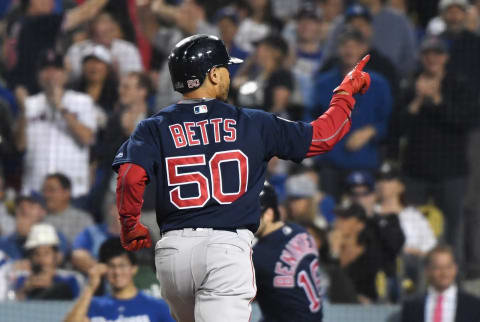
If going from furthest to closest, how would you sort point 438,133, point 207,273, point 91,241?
point 438,133 → point 91,241 → point 207,273

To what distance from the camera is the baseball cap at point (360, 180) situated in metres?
7.74

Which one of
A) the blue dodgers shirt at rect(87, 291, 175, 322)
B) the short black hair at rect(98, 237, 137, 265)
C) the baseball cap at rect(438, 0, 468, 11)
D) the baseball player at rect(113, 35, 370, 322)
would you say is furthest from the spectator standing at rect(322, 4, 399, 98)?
the baseball player at rect(113, 35, 370, 322)

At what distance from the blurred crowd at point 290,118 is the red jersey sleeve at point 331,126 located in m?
3.13

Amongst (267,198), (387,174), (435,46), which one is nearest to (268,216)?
(267,198)

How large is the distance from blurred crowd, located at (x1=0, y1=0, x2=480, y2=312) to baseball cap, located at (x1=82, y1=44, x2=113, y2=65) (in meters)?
0.02

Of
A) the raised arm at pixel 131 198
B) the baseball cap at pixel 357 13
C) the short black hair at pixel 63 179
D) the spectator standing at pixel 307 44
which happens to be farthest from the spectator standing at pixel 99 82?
Result: the raised arm at pixel 131 198

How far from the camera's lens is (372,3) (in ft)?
30.1

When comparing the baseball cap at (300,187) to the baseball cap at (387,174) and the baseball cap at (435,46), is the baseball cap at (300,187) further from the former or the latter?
the baseball cap at (435,46)

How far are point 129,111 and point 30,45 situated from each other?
1504 mm

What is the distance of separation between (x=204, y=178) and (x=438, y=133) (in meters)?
4.75

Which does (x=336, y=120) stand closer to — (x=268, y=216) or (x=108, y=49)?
(x=268, y=216)

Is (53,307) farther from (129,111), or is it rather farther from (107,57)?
(107,57)

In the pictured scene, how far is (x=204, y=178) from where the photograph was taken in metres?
3.68

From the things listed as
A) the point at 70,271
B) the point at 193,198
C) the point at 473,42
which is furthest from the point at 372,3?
the point at 193,198
